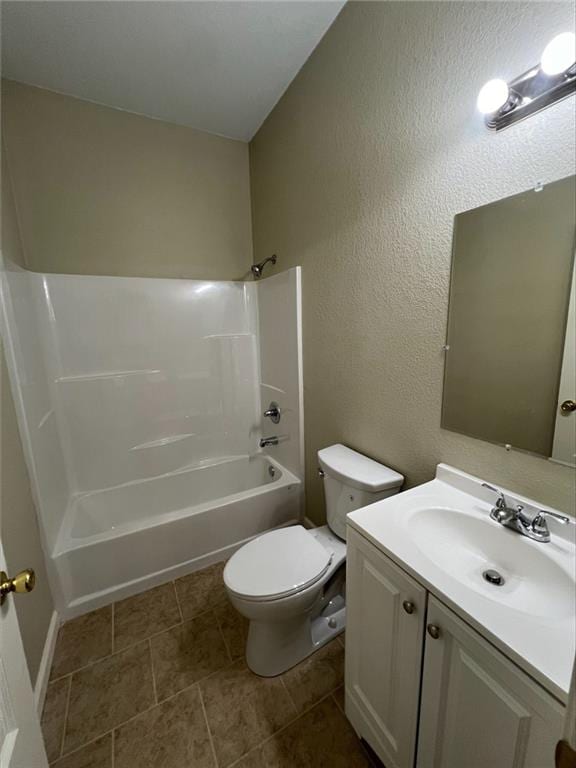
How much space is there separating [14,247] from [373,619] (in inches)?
89.3

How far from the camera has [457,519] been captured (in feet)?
3.08

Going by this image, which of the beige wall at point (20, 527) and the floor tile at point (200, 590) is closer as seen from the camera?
the beige wall at point (20, 527)

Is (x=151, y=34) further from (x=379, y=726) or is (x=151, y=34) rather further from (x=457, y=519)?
(x=379, y=726)

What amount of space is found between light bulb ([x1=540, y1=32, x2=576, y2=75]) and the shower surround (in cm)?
125

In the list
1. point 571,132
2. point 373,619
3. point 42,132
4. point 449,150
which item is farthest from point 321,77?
point 373,619

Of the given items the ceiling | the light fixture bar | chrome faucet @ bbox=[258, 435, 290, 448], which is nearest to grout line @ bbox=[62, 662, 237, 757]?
chrome faucet @ bbox=[258, 435, 290, 448]

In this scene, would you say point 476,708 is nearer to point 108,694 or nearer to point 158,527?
point 108,694

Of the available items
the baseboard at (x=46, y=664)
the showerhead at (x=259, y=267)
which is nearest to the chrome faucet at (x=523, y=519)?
the baseboard at (x=46, y=664)

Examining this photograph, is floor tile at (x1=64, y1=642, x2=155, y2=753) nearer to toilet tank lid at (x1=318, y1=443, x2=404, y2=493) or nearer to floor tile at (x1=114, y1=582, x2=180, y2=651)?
floor tile at (x1=114, y1=582, x2=180, y2=651)

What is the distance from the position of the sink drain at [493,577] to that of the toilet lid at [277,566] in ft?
1.96

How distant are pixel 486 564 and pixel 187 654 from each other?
52.3 inches

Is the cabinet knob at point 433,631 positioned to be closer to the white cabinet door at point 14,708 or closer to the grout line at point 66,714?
the white cabinet door at point 14,708

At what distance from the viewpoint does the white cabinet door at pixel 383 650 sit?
0.77 meters

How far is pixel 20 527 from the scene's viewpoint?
1241 millimetres
